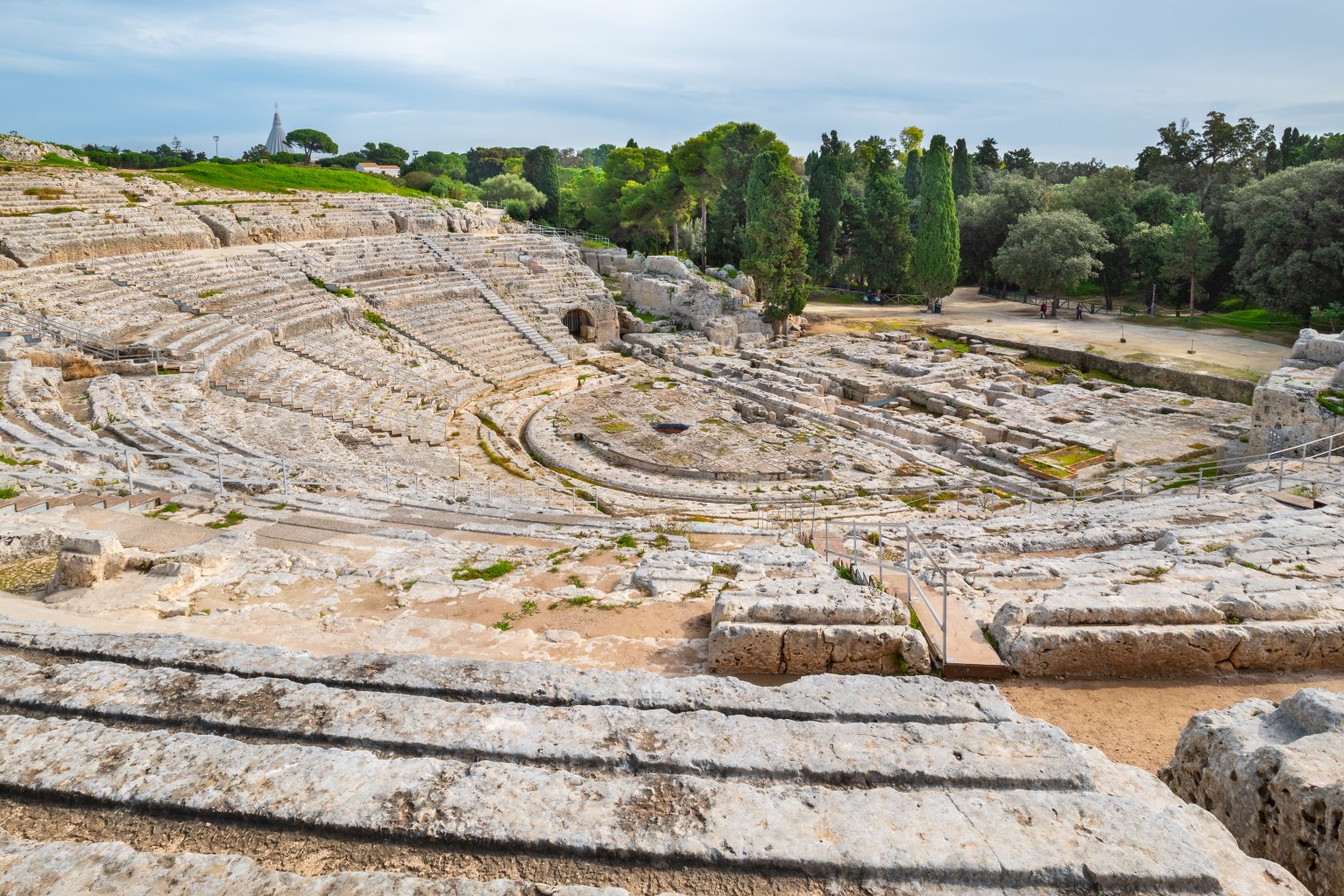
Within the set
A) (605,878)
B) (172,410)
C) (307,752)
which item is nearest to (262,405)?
(172,410)

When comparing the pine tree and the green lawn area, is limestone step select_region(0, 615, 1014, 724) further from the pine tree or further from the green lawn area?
the green lawn area

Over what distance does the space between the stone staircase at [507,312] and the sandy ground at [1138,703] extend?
25.2m

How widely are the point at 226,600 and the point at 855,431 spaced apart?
60.0 feet

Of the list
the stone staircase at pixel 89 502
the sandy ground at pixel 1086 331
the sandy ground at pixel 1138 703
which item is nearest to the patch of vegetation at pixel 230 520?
the stone staircase at pixel 89 502

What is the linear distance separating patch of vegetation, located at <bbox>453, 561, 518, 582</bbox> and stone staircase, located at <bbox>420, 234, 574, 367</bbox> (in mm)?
21260

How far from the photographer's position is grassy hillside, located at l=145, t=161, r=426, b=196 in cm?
3822

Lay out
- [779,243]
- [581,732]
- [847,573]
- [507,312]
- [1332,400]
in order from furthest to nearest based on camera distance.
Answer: [779,243]
[507,312]
[1332,400]
[847,573]
[581,732]

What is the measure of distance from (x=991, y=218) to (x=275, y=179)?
3973cm

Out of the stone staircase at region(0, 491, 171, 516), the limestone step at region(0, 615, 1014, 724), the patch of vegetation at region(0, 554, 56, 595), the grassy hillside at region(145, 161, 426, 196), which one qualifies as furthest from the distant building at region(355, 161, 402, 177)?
the limestone step at region(0, 615, 1014, 724)

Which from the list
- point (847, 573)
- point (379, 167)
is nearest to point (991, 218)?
point (847, 573)

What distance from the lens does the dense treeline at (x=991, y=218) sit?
3297 cm

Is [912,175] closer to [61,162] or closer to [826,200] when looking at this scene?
[826,200]

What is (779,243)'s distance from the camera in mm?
36812

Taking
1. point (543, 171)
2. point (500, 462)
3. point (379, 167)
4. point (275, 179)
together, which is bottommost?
point (500, 462)
